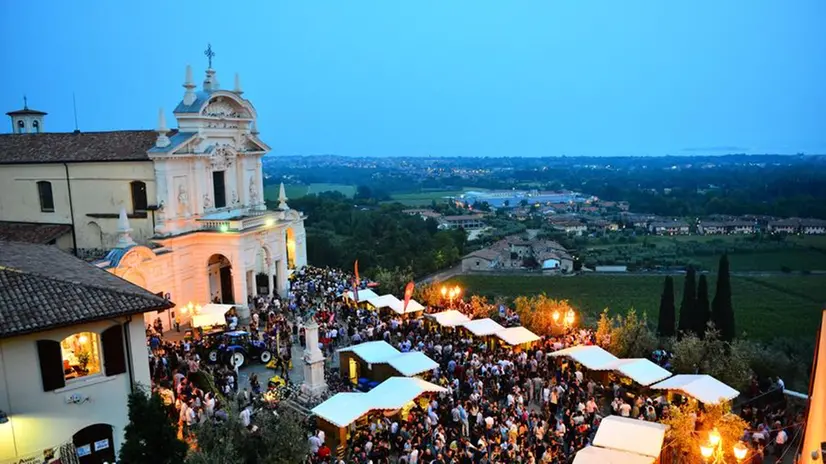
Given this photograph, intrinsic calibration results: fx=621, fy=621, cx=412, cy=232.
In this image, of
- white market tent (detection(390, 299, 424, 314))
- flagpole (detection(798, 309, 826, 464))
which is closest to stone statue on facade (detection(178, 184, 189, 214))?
white market tent (detection(390, 299, 424, 314))

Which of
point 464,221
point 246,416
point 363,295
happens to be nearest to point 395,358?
point 246,416

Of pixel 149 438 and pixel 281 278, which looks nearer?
pixel 149 438

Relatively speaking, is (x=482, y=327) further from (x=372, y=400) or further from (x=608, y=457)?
(x=608, y=457)

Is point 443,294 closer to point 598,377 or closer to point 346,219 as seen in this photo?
point 598,377

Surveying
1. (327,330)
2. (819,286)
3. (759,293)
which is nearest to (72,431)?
(327,330)

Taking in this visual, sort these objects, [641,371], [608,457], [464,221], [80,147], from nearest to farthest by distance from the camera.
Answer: [608,457] → [641,371] → [80,147] → [464,221]

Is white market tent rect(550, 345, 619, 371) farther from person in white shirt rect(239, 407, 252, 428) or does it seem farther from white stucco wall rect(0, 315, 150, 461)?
white stucco wall rect(0, 315, 150, 461)
